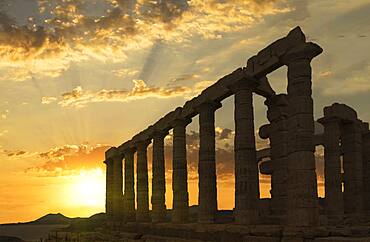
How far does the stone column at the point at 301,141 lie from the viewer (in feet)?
74.0

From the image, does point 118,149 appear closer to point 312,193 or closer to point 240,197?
point 240,197

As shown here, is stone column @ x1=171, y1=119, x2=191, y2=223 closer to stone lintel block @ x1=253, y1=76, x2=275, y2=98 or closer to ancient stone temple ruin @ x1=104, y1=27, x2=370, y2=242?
ancient stone temple ruin @ x1=104, y1=27, x2=370, y2=242

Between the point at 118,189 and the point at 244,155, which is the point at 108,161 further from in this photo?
the point at 244,155

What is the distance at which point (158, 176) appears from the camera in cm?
4031

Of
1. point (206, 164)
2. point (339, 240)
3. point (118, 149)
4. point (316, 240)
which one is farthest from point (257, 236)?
point (118, 149)

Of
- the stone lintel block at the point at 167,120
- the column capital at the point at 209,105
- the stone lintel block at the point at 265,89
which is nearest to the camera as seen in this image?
the stone lintel block at the point at 265,89

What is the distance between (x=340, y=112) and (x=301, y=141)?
45.6ft

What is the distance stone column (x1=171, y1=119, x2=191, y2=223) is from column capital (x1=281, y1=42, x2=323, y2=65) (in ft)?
44.8

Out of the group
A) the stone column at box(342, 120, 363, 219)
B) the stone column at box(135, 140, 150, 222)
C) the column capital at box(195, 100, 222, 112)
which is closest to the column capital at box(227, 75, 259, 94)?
the column capital at box(195, 100, 222, 112)

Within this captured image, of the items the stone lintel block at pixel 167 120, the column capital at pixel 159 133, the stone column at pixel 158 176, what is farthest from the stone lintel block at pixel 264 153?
the stone lintel block at pixel 167 120

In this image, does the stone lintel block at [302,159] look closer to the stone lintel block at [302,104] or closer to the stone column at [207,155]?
the stone lintel block at [302,104]

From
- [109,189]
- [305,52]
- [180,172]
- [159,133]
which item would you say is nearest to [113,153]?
[109,189]

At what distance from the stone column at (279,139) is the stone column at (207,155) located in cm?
381

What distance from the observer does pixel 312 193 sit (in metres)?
22.7
